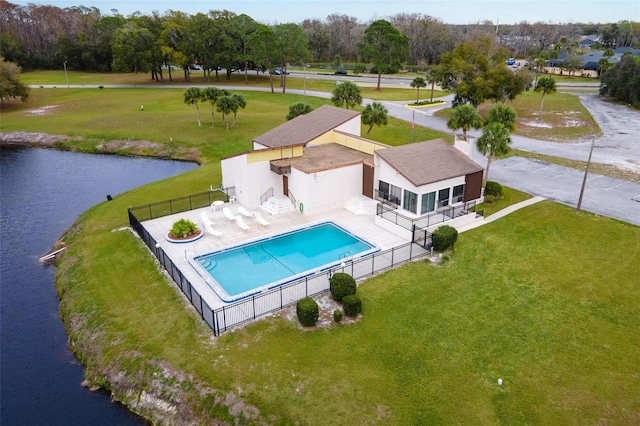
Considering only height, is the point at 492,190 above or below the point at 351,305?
above

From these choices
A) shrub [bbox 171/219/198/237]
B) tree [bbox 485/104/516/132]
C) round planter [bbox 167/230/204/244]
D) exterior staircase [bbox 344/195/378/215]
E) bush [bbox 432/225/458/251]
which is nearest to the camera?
bush [bbox 432/225/458/251]

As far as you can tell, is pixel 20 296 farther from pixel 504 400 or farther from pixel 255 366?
pixel 504 400

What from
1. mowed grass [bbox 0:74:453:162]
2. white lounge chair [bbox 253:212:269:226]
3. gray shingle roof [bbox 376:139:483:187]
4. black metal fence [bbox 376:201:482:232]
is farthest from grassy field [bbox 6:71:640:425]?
mowed grass [bbox 0:74:453:162]

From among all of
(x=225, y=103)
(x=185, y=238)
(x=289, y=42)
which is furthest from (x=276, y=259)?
(x=289, y=42)

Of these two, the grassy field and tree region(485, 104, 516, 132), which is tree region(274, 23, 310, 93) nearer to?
tree region(485, 104, 516, 132)

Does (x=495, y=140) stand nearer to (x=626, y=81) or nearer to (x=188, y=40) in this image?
(x=626, y=81)
